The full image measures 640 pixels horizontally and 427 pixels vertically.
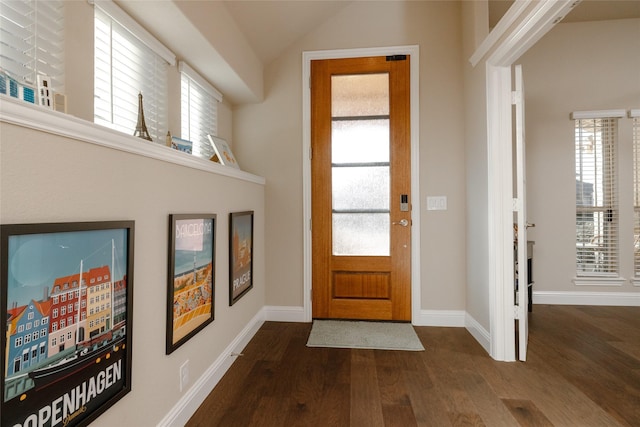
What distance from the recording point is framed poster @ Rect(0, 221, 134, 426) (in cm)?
74

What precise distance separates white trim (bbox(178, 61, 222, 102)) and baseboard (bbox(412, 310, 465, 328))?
2.79m

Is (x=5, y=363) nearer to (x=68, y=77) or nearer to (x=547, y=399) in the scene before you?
(x=68, y=77)

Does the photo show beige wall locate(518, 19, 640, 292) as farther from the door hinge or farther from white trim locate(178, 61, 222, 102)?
white trim locate(178, 61, 222, 102)

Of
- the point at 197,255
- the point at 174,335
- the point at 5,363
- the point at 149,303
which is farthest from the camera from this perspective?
the point at 197,255

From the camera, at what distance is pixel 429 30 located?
9.54 feet

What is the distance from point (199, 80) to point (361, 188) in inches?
67.3

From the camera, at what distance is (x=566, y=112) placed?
11.1 feet

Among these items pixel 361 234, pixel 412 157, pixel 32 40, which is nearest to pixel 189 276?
pixel 32 40

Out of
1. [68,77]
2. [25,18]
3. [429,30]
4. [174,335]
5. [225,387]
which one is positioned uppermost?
[429,30]

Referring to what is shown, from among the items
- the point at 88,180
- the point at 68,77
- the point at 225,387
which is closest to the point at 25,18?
the point at 68,77

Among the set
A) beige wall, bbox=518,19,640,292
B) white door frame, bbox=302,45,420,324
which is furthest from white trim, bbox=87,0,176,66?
beige wall, bbox=518,19,640,292

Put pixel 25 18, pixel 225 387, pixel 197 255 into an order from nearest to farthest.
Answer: pixel 25 18
pixel 197 255
pixel 225 387

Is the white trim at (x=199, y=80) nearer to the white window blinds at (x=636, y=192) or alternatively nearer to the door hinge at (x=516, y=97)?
the door hinge at (x=516, y=97)

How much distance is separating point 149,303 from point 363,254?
2.07 meters
